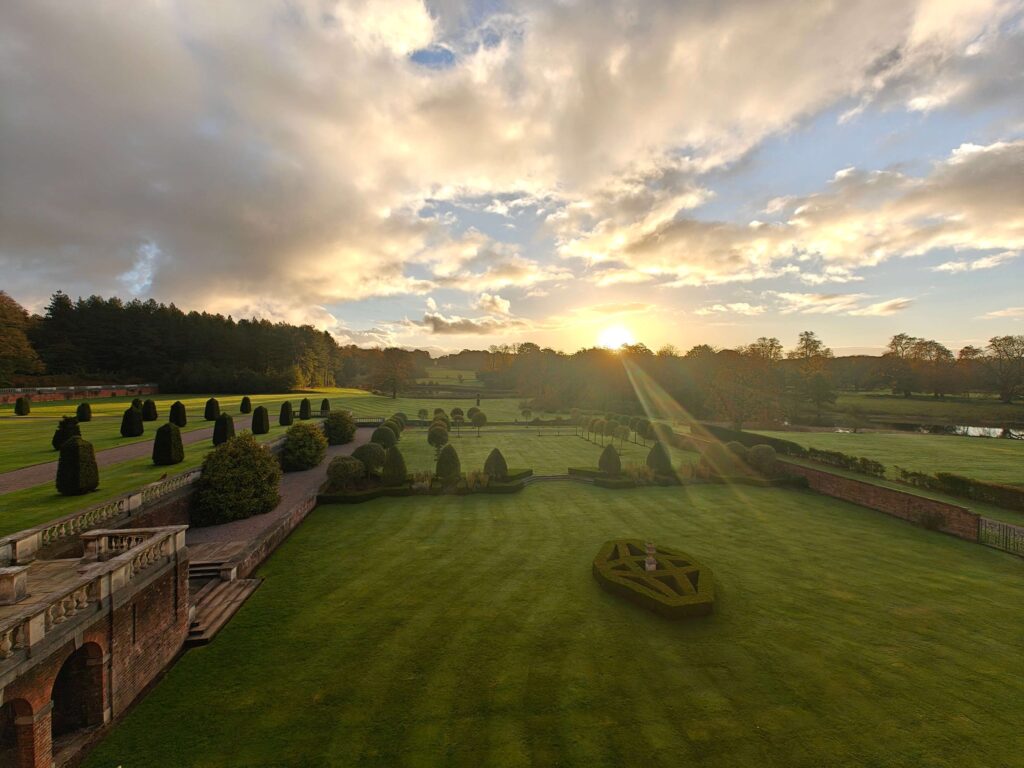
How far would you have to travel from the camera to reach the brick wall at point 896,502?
22391mm

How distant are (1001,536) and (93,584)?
35.5 meters

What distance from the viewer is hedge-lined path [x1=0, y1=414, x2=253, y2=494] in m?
20.4

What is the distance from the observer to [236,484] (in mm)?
21891

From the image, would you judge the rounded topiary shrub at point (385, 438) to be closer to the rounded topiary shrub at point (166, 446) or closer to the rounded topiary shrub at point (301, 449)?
the rounded topiary shrub at point (301, 449)

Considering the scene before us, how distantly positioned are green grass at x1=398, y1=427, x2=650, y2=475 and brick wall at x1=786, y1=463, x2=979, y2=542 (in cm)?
1386

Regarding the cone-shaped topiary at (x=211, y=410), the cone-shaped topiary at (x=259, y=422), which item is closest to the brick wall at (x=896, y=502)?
the cone-shaped topiary at (x=259, y=422)

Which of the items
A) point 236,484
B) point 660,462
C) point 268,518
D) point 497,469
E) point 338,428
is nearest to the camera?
point 236,484

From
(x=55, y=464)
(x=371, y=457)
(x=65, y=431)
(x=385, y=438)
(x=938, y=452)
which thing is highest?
(x=65, y=431)

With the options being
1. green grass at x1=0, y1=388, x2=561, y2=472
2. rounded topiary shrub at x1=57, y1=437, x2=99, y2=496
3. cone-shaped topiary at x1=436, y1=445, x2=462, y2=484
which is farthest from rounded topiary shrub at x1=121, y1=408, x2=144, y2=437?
cone-shaped topiary at x1=436, y1=445, x2=462, y2=484

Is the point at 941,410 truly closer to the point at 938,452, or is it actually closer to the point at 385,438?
the point at 938,452

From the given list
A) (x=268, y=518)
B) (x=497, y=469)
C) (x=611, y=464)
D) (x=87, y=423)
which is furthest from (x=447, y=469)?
(x=87, y=423)

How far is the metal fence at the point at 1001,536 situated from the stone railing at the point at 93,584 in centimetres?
3448

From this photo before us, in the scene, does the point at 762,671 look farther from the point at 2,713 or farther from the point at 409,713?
the point at 2,713

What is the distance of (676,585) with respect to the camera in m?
15.5
